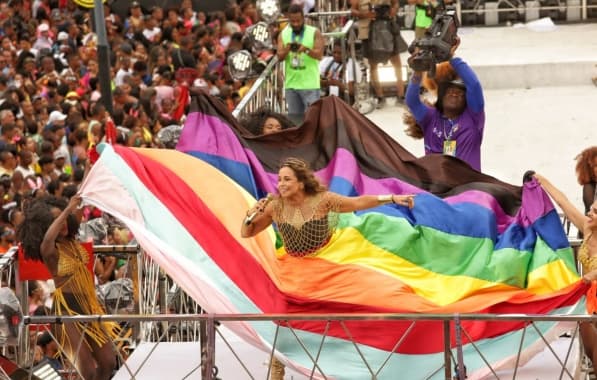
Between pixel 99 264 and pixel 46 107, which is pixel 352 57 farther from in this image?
pixel 99 264

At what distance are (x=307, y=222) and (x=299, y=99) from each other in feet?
19.6

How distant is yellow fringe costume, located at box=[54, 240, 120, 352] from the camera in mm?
9656

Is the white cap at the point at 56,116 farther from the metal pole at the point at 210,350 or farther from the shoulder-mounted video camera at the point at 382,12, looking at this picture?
the metal pole at the point at 210,350

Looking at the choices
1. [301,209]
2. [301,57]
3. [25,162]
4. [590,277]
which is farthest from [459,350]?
[25,162]

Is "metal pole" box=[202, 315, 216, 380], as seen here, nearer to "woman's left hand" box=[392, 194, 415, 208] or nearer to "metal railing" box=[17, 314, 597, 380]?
"metal railing" box=[17, 314, 597, 380]

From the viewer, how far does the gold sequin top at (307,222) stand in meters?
9.44

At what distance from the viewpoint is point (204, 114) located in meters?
11.0

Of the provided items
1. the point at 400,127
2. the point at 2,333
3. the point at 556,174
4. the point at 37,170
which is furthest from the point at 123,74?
the point at 2,333

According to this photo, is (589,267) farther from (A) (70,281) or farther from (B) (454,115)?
(A) (70,281)

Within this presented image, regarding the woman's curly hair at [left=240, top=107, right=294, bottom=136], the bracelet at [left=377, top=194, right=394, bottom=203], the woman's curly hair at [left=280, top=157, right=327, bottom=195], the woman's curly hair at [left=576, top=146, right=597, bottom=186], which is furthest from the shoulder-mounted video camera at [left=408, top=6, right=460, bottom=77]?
the woman's curly hair at [left=280, top=157, right=327, bottom=195]

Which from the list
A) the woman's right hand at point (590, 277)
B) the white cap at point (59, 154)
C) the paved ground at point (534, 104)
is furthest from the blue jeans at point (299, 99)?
the woman's right hand at point (590, 277)

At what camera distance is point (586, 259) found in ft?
29.7

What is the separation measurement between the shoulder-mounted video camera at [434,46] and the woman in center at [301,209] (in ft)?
6.23

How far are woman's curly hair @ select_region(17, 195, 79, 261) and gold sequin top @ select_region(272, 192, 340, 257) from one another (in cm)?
138
